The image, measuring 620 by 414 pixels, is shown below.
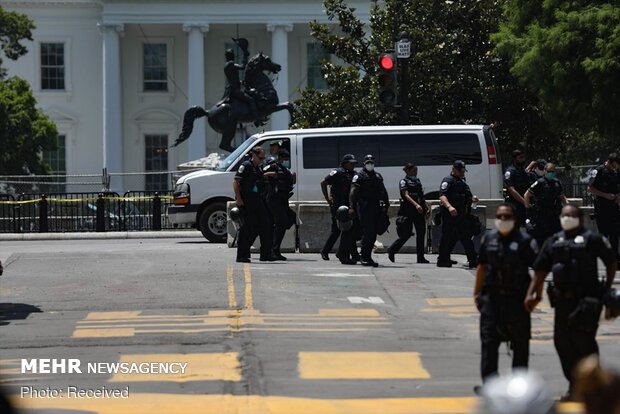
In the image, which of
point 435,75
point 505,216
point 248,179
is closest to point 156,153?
point 435,75

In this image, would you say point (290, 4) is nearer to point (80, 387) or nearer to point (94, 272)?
point (94, 272)

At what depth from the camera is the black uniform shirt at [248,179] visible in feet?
62.1

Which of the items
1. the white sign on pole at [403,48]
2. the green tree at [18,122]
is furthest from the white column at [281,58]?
the white sign on pole at [403,48]

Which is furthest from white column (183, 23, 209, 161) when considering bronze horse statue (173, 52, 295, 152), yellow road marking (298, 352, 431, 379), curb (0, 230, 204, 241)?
yellow road marking (298, 352, 431, 379)

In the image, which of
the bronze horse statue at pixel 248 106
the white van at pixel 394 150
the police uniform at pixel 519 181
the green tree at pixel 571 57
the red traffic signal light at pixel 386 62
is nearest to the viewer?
the police uniform at pixel 519 181

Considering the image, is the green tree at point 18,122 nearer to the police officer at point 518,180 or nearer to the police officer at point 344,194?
the police officer at point 344,194

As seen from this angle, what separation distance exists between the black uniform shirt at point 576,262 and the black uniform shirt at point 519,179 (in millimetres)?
9641

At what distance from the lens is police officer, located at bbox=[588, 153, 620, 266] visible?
18469mm

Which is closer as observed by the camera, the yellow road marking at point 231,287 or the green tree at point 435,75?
the yellow road marking at point 231,287

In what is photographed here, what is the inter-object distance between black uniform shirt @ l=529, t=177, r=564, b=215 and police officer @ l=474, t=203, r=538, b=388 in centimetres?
813

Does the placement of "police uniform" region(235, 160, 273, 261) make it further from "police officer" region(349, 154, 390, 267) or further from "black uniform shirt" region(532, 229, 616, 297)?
"black uniform shirt" region(532, 229, 616, 297)

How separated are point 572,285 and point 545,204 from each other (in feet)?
27.3

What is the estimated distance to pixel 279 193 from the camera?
66.2 ft

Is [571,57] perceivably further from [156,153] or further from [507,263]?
[156,153]
